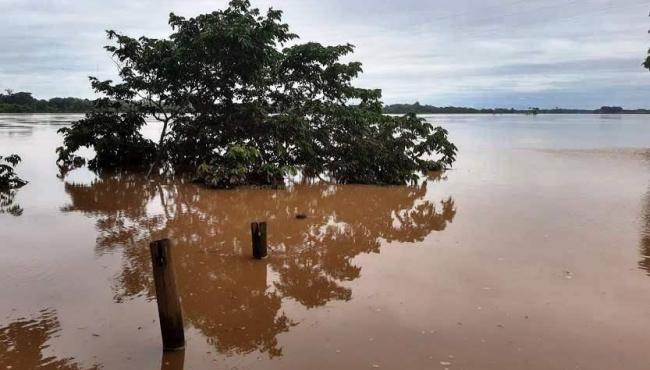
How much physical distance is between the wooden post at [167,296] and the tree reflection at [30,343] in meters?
0.69

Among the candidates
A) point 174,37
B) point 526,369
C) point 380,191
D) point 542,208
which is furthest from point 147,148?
point 526,369

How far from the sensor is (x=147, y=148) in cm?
1941

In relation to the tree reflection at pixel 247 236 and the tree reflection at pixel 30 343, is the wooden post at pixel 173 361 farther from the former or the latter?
the tree reflection at pixel 30 343

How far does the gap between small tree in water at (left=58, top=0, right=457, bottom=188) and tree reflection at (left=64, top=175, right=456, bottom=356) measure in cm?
109

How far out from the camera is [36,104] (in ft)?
279

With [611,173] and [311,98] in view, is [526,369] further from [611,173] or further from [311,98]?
[611,173]

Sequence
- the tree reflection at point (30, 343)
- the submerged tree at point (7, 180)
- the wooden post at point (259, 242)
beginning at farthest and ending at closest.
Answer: the submerged tree at point (7, 180) → the wooden post at point (259, 242) → the tree reflection at point (30, 343)

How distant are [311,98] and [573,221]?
991 cm

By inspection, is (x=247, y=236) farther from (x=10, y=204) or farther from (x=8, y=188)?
(x=8, y=188)

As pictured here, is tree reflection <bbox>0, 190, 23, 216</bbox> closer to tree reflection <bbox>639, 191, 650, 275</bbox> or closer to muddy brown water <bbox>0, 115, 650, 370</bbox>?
muddy brown water <bbox>0, 115, 650, 370</bbox>

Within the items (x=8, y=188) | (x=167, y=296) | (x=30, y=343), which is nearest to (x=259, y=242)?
(x=167, y=296)

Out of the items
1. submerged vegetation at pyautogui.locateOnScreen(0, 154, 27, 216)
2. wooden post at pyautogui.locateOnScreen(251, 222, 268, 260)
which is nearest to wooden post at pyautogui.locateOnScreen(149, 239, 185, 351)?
wooden post at pyautogui.locateOnScreen(251, 222, 268, 260)

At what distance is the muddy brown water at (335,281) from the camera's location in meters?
5.09

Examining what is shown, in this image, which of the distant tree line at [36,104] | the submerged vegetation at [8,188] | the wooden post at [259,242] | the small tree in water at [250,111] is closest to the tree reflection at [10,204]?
the submerged vegetation at [8,188]
